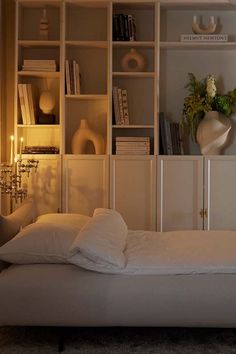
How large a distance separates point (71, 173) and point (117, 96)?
746 mm

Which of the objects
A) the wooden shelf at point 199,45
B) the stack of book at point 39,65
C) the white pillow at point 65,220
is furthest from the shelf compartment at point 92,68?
the white pillow at point 65,220

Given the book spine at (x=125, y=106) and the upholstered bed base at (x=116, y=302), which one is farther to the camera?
the book spine at (x=125, y=106)

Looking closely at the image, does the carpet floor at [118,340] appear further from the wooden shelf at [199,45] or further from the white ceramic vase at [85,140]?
the wooden shelf at [199,45]

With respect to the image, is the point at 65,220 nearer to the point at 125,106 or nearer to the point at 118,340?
the point at 118,340

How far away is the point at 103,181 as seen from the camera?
432 cm

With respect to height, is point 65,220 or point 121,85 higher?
point 121,85

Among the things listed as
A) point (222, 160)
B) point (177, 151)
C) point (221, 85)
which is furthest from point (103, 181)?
point (221, 85)

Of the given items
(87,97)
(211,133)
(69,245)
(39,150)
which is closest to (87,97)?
(87,97)

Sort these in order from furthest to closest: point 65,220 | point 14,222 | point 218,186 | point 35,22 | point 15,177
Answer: point 35,22 → point 218,186 → point 15,177 → point 65,220 → point 14,222

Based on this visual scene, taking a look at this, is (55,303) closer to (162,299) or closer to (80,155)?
(162,299)

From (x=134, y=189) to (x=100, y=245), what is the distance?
5.61 feet

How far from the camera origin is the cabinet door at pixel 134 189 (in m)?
4.30

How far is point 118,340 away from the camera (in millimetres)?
2766

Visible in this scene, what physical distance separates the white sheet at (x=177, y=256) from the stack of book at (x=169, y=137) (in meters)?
1.14
